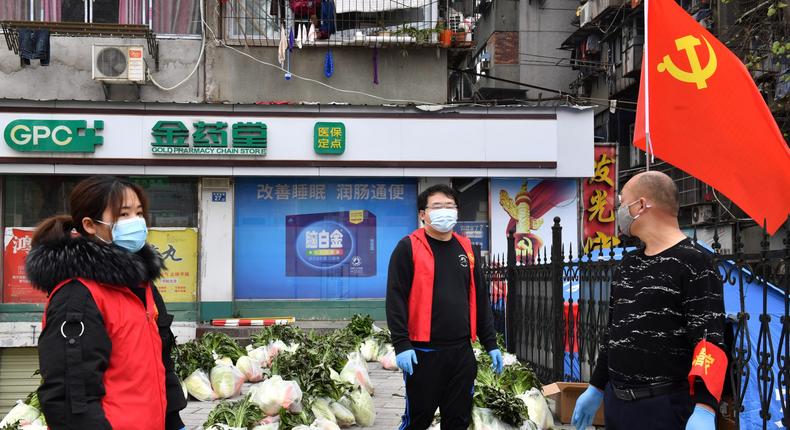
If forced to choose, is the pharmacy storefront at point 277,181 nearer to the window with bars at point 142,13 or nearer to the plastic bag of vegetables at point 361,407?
the window with bars at point 142,13

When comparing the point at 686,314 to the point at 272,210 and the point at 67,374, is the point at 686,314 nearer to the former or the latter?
the point at 67,374

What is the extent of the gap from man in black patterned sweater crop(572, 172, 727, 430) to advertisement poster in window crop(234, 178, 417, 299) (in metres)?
10.7

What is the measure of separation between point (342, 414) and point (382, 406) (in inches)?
54.9

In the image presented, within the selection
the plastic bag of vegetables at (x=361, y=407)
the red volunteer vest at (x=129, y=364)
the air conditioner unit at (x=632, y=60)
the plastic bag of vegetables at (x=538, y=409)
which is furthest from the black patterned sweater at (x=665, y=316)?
the air conditioner unit at (x=632, y=60)

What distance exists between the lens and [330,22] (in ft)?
46.7

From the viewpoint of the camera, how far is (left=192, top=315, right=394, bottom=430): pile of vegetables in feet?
19.2

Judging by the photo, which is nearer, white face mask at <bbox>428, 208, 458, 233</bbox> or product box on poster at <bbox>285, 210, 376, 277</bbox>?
white face mask at <bbox>428, 208, 458, 233</bbox>

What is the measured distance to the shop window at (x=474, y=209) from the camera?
14.2 meters

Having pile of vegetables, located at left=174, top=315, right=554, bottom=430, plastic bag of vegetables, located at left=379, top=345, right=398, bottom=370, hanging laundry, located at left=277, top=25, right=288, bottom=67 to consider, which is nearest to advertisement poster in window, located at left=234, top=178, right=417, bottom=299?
hanging laundry, located at left=277, top=25, right=288, bottom=67

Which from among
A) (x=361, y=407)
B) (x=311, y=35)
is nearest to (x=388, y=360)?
(x=361, y=407)

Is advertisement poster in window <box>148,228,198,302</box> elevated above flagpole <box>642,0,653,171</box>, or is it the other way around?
flagpole <box>642,0,653,171</box>

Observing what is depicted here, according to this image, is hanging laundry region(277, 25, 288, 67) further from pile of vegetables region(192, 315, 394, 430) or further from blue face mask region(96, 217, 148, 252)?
blue face mask region(96, 217, 148, 252)

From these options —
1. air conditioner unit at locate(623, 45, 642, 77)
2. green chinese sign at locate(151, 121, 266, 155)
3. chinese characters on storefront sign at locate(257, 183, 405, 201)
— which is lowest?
chinese characters on storefront sign at locate(257, 183, 405, 201)

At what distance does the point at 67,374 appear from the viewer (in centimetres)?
277
